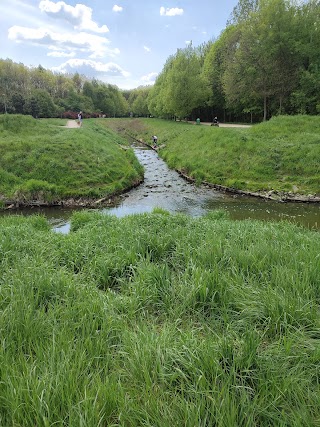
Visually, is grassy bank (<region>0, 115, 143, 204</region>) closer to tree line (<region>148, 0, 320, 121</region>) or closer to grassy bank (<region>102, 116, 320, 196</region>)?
grassy bank (<region>102, 116, 320, 196</region>)

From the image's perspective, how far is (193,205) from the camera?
50.2 feet

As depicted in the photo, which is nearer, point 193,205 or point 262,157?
point 193,205

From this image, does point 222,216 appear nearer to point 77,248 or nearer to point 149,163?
point 77,248

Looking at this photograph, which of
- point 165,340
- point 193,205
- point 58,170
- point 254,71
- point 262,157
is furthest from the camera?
point 254,71

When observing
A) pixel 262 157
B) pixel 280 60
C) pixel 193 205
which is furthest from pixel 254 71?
pixel 193 205

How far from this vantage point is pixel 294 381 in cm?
264

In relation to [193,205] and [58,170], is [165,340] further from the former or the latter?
[58,170]

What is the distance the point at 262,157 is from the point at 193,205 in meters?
8.10

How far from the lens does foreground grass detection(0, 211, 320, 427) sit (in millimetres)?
2414

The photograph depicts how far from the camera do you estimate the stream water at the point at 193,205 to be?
13.4m

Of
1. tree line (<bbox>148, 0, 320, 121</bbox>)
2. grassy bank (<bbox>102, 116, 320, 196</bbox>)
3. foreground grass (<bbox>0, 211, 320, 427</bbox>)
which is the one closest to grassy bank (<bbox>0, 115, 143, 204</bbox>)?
grassy bank (<bbox>102, 116, 320, 196</bbox>)

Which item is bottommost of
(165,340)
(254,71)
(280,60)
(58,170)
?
(165,340)

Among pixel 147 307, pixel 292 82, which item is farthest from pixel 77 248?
pixel 292 82

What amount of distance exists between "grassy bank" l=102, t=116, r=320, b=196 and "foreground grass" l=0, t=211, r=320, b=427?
12.4 meters
